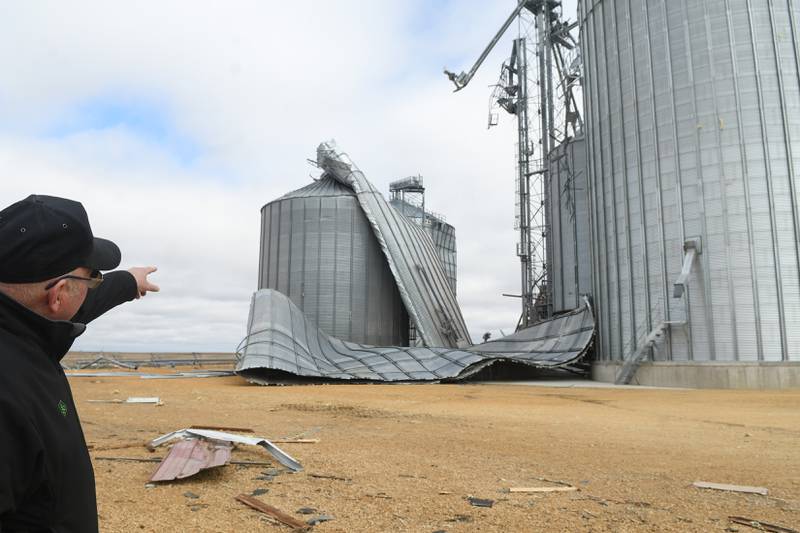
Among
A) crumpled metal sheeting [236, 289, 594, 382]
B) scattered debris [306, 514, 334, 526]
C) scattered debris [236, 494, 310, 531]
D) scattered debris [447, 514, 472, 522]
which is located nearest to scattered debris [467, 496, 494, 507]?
scattered debris [447, 514, 472, 522]

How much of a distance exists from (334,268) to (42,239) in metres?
33.2

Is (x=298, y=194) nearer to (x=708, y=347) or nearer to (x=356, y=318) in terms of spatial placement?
(x=356, y=318)

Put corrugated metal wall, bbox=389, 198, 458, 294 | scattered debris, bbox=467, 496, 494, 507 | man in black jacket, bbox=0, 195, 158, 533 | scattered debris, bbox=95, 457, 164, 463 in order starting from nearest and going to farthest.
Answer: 1. man in black jacket, bbox=0, 195, 158, 533
2. scattered debris, bbox=467, 496, 494, 507
3. scattered debris, bbox=95, 457, 164, 463
4. corrugated metal wall, bbox=389, 198, 458, 294

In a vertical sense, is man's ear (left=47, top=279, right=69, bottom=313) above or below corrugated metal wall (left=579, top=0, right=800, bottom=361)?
below

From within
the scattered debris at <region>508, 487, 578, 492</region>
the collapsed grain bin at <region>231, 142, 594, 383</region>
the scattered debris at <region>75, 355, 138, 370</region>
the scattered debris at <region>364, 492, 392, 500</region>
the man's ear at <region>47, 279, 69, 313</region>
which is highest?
the collapsed grain bin at <region>231, 142, 594, 383</region>

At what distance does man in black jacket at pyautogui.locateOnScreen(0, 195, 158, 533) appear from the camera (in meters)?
1.60

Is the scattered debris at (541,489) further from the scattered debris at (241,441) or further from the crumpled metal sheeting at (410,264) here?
the crumpled metal sheeting at (410,264)

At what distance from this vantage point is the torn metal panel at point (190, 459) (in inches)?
227

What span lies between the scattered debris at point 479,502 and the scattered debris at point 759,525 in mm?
1975

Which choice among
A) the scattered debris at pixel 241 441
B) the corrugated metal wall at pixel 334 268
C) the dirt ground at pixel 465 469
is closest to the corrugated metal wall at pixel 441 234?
the corrugated metal wall at pixel 334 268

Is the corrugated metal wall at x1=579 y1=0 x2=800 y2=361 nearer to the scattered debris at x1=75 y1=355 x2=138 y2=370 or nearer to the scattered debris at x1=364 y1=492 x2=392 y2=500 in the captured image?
the scattered debris at x1=364 y1=492 x2=392 y2=500

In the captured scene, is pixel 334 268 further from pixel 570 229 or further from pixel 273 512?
pixel 273 512

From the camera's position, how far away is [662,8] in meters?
25.5

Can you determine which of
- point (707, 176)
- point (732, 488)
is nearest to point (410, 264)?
point (707, 176)
